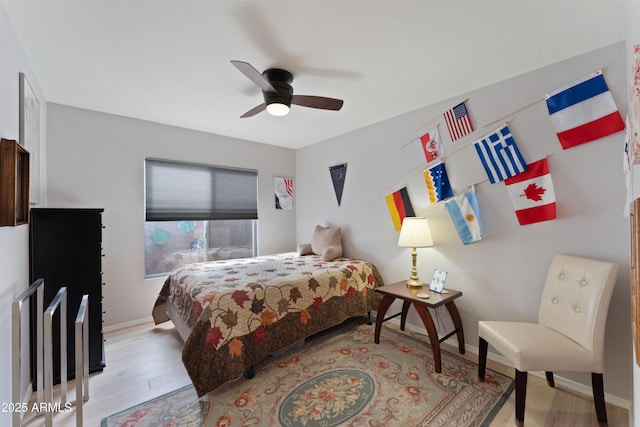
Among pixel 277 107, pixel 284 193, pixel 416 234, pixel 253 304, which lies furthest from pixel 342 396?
pixel 284 193

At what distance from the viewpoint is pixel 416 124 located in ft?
9.89

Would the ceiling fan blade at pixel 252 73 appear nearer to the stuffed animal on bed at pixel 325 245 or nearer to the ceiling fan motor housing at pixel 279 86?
the ceiling fan motor housing at pixel 279 86

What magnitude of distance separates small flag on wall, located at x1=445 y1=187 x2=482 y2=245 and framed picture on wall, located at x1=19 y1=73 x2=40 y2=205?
3300mm

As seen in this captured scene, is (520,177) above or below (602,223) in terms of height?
above

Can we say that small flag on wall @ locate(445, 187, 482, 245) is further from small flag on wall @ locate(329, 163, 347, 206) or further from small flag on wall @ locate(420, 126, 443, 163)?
small flag on wall @ locate(329, 163, 347, 206)

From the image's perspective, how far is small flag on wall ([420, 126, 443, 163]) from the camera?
282cm

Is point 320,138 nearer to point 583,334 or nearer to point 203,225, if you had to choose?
point 203,225

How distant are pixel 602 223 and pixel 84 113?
486 cm

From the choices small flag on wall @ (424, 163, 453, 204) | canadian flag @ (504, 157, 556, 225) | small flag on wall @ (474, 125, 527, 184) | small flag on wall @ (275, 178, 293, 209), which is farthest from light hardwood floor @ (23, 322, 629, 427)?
Answer: small flag on wall @ (275, 178, 293, 209)

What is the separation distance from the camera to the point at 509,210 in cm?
234

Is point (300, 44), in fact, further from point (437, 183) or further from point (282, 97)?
point (437, 183)

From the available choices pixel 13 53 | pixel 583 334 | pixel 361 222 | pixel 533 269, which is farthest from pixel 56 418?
pixel 533 269

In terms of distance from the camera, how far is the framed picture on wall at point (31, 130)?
1846 mm

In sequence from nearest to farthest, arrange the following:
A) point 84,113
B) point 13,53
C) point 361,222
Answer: point 13,53
point 84,113
point 361,222
